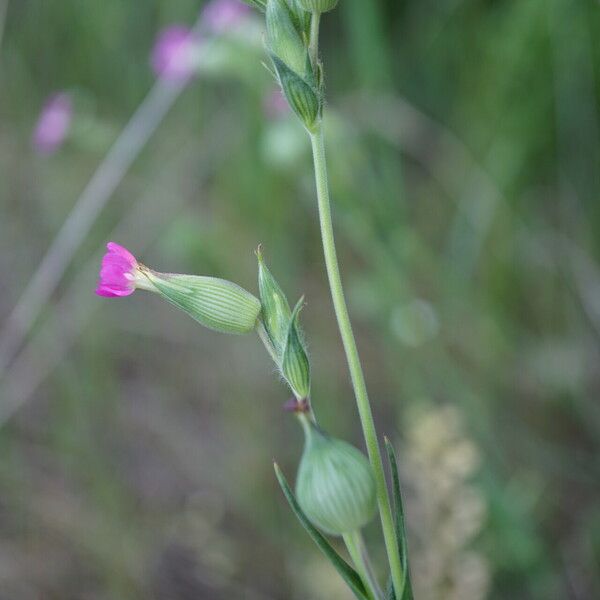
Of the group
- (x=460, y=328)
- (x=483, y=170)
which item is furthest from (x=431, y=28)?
(x=460, y=328)

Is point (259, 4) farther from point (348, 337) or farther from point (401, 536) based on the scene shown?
point (401, 536)

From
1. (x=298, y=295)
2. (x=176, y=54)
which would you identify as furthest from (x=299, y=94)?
(x=298, y=295)

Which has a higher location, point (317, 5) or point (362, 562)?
point (317, 5)

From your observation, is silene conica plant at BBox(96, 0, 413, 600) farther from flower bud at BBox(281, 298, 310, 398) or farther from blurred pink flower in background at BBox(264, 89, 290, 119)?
blurred pink flower in background at BBox(264, 89, 290, 119)

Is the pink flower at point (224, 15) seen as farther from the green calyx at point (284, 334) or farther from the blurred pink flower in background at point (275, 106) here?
the green calyx at point (284, 334)

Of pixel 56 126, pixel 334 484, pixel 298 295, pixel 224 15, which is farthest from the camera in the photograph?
pixel 298 295

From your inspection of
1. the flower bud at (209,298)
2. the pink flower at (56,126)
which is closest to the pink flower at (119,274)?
the flower bud at (209,298)
